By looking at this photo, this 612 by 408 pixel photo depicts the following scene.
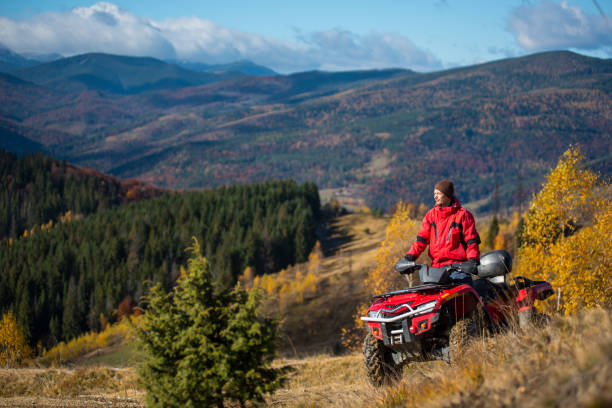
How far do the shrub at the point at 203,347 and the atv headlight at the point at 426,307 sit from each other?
7.71 feet

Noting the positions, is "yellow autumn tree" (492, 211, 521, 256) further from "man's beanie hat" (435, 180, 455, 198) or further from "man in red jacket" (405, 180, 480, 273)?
"man's beanie hat" (435, 180, 455, 198)

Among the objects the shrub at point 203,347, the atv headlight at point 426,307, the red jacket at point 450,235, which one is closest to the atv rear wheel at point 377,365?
the atv headlight at point 426,307

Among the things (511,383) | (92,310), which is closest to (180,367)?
(511,383)

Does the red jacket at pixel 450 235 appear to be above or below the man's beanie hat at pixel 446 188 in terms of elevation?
below

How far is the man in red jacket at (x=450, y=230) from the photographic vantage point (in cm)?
764

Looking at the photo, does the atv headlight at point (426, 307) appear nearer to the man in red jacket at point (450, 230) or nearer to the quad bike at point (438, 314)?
the quad bike at point (438, 314)

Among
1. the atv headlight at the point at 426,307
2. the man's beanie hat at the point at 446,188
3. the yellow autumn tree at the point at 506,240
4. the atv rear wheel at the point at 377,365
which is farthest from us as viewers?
the yellow autumn tree at the point at 506,240

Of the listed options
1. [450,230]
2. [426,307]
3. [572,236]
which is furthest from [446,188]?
[572,236]

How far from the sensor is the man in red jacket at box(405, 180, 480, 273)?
7645mm

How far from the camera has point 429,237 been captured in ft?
26.5

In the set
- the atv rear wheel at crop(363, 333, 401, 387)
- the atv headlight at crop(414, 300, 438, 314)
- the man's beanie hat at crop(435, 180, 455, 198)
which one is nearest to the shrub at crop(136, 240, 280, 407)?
the atv rear wheel at crop(363, 333, 401, 387)

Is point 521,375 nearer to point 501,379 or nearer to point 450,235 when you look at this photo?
point 501,379

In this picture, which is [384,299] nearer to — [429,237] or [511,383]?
[429,237]

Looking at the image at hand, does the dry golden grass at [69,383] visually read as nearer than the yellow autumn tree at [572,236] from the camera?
Yes
